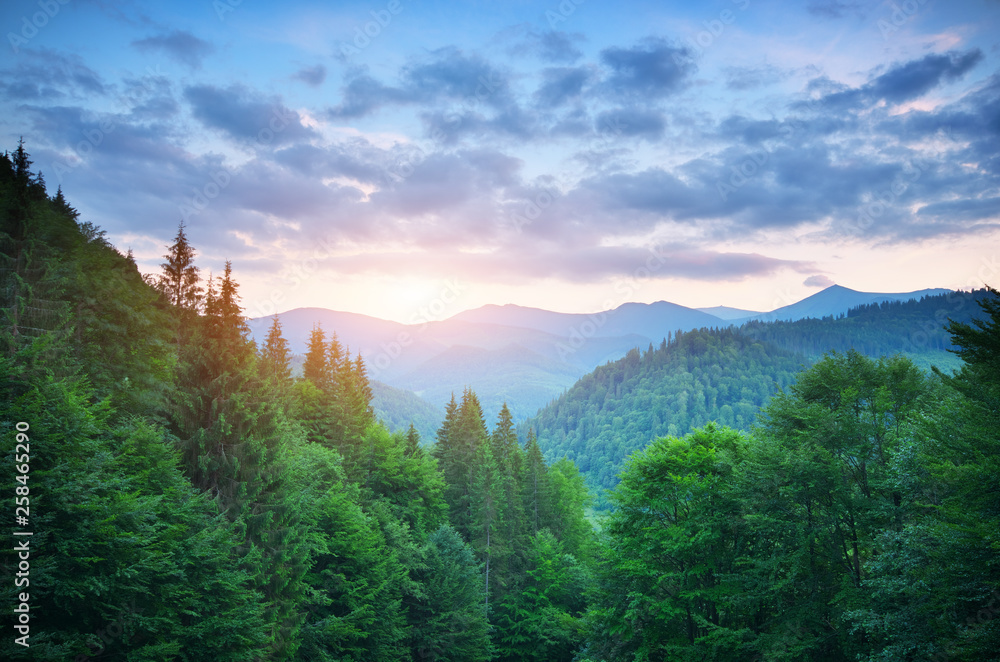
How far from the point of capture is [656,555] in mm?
22516

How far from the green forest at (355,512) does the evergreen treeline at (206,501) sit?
104mm

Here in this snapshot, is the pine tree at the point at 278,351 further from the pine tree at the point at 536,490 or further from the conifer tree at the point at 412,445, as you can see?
the pine tree at the point at 536,490

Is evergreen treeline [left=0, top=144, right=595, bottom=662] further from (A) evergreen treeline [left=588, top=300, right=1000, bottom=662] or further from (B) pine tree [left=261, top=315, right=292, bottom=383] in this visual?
(A) evergreen treeline [left=588, top=300, right=1000, bottom=662]

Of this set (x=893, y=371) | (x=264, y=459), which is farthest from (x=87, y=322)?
(x=893, y=371)

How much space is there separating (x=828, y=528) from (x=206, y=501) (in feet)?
71.1

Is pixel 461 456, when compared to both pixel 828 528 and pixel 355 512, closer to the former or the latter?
pixel 355 512

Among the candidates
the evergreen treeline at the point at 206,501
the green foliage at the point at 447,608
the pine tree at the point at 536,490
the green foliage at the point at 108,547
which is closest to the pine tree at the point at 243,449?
the evergreen treeline at the point at 206,501

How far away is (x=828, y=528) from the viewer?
17.3 metres

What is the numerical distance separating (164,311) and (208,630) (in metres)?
23.5

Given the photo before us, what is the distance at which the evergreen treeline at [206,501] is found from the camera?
11.9 m

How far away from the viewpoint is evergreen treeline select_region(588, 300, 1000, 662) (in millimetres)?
11891

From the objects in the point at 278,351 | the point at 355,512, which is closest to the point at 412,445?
the point at 355,512

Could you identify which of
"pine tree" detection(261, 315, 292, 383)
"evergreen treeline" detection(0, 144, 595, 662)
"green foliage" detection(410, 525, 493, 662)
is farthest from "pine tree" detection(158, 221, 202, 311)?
"green foliage" detection(410, 525, 493, 662)

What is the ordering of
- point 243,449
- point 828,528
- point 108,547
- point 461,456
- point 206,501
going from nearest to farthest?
point 108,547, point 206,501, point 828,528, point 243,449, point 461,456
